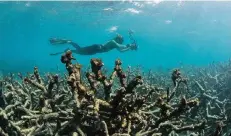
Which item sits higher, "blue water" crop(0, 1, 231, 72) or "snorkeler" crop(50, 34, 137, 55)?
"snorkeler" crop(50, 34, 137, 55)

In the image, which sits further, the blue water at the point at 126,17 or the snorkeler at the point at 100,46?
the blue water at the point at 126,17

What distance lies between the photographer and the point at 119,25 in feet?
169

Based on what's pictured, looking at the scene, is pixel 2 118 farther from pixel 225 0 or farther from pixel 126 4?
pixel 225 0

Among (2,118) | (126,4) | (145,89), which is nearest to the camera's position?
(2,118)

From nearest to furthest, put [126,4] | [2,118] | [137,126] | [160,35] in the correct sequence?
[137,126]
[2,118]
[126,4]
[160,35]

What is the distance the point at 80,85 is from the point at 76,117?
0.28 m

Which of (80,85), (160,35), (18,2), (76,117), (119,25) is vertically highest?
(80,85)

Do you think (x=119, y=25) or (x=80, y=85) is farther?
(x=119, y=25)

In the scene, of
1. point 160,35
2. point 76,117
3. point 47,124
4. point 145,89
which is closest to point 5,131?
point 47,124

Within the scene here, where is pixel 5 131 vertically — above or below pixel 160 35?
above

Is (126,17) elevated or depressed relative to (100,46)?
depressed

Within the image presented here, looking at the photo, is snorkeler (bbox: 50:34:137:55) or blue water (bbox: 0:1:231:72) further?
blue water (bbox: 0:1:231:72)

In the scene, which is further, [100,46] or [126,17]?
[126,17]

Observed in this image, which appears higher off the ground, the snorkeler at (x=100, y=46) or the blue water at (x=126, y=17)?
the snorkeler at (x=100, y=46)
